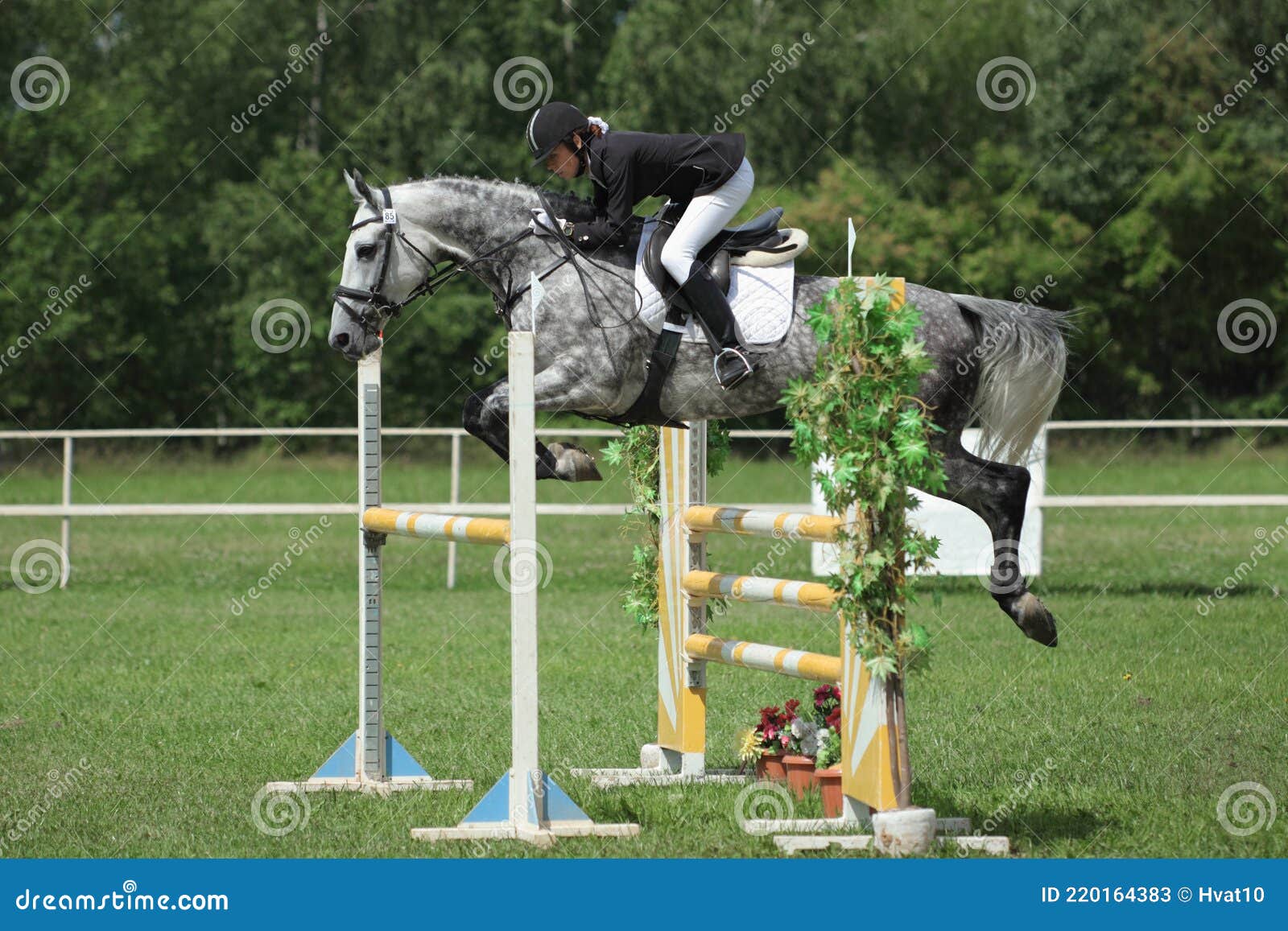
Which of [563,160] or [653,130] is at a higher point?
[653,130]

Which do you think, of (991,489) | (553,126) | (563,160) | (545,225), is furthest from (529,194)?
(991,489)

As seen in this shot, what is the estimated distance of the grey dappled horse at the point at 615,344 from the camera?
5168 mm

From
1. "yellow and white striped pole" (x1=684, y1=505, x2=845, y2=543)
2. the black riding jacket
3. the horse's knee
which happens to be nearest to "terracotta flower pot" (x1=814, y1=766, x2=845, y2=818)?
"yellow and white striped pole" (x1=684, y1=505, x2=845, y2=543)

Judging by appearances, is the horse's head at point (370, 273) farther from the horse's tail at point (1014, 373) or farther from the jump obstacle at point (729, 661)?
the horse's tail at point (1014, 373)

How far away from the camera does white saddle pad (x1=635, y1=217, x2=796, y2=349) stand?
205 inches

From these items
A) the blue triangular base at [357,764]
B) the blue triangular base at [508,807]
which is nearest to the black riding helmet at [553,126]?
the blue triangular base at [508,807]

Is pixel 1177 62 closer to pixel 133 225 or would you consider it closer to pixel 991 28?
pixel 991 28

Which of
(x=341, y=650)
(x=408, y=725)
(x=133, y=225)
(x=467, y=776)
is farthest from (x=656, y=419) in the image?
(x=133, y=225)

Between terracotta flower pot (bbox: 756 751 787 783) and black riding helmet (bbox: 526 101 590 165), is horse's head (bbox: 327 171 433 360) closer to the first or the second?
black riding helmet (bbox: 526 101 590 165)

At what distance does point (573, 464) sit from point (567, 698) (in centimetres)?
313

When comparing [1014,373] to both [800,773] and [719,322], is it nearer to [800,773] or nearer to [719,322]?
[719,322]

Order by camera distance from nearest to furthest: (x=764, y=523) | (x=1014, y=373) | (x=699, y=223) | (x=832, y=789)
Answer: (x=764, y=523) → (x=832, y=789) → (x=699, y=223) → (x=1014, y=373)

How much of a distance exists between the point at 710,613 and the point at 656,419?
40.2 inches

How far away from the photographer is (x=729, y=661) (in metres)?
5.16
